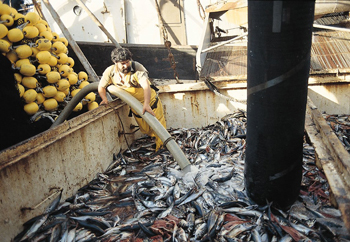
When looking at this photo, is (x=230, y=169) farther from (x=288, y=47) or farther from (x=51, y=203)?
(x=51, y=203)

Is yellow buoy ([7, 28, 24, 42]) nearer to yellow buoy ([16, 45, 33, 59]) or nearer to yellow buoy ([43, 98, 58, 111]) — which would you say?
yellow buoy ([16, 45, 33, 59])

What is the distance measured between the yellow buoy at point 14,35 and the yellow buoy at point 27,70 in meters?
0.49

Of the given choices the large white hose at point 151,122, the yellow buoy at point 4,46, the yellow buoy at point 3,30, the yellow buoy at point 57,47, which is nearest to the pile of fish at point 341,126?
the large white hose at point 151,122

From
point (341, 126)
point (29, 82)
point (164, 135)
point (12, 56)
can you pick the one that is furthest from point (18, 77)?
point (341, 126)

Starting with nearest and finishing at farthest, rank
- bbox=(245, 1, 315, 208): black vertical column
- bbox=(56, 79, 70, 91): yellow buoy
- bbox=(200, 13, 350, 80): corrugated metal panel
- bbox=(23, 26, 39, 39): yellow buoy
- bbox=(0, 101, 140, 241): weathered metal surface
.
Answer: bbox=(245, 1, 315, 208): black vertical column, bbox=(0, 101, 140, 241): weathered metal surface, bbox=(23, 26, 39, 39): yellow buoy, bbox=(56, 79, 70, 91): yellow buoy, bbox=(200, 13, 350, 80): corrugated metal panel

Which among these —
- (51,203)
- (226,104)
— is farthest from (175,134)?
(51,203)

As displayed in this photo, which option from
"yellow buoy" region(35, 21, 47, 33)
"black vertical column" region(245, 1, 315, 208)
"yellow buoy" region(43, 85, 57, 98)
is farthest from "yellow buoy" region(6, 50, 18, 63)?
"black vertical column" region(245, 1, 315, 208)

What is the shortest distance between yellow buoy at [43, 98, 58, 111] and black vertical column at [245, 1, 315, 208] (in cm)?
391

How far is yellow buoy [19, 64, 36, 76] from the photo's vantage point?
4.67 m

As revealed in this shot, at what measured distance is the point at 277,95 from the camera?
8.11ft

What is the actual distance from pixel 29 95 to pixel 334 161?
4808 mm

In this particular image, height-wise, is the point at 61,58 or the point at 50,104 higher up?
the point at 61,58

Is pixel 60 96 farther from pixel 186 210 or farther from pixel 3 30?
pixel 186 210

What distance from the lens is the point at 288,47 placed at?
2301 mm
